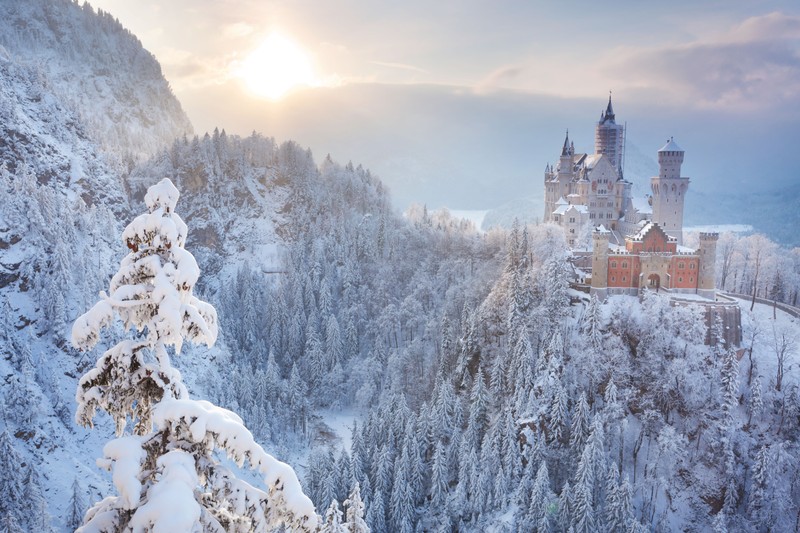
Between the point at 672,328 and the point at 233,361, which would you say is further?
the point at 233,361

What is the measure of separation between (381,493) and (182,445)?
60434 mm

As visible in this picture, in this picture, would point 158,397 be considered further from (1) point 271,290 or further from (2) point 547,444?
(1) point 271,290

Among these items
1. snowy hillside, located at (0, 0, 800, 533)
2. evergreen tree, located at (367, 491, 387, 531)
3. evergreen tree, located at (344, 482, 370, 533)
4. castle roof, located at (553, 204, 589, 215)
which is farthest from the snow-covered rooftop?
evergreen tree, located at (344, 482, 370, 533)

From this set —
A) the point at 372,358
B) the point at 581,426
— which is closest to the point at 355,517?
the point at 581,426

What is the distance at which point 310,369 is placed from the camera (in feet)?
323

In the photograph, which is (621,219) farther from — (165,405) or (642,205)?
(165,405)

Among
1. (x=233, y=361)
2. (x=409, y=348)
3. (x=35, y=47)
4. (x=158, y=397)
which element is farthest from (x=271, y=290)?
(x=35, y=47)

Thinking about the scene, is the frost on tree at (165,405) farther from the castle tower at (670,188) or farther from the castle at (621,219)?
the castle tower at (670,188)

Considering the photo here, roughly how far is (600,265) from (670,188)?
919 inches

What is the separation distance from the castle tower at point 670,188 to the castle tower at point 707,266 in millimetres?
14739

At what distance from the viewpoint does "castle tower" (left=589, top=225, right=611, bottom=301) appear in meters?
65.1

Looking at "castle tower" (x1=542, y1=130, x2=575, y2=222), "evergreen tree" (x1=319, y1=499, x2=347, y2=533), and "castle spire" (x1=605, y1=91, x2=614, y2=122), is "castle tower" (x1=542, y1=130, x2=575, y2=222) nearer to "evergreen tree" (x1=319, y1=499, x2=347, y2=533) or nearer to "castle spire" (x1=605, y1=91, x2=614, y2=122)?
"castle spire" (x1=605, y1=91, x2=614, y2=122)

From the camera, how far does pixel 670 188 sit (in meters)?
78.2

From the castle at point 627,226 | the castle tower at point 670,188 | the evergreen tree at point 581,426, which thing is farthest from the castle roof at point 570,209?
the evergreen tree at point 581,426
